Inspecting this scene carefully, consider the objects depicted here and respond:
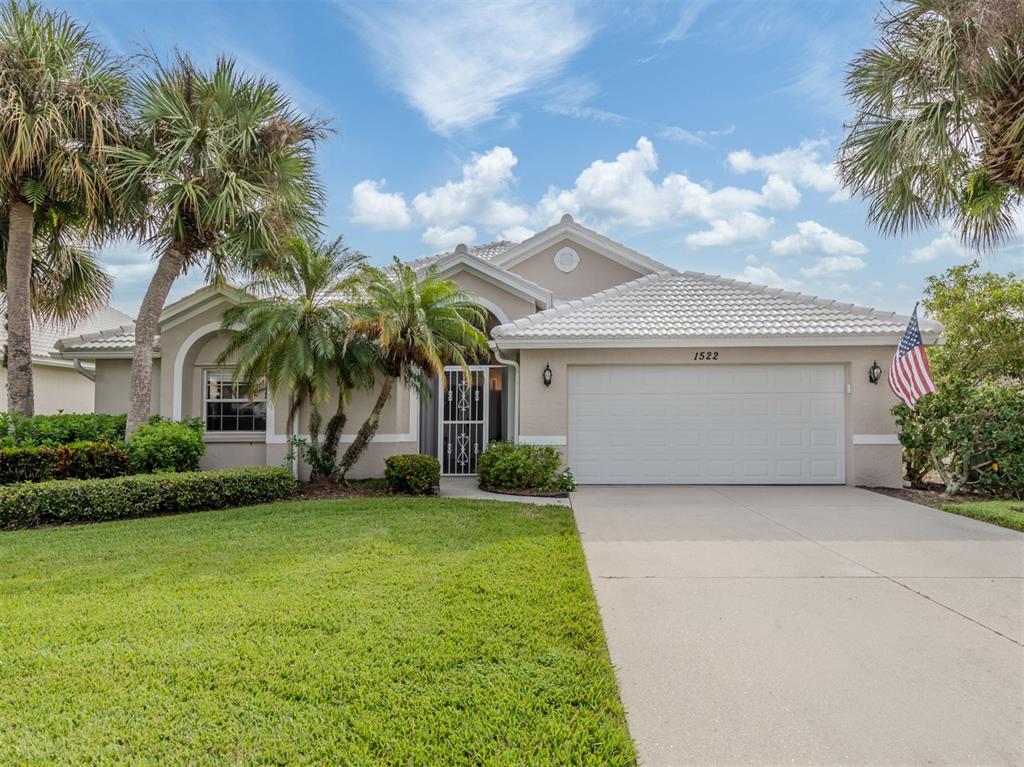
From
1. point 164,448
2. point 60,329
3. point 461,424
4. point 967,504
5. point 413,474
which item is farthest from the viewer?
point 60,329

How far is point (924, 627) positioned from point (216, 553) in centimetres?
725

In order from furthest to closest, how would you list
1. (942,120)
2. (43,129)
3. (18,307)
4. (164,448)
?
(18,307)
(164,448)
(43,129)
(942,120)

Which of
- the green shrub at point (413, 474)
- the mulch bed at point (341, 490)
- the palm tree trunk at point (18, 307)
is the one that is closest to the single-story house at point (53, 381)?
the palm tree trunk at point (18, 307)

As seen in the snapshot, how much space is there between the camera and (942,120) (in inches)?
337

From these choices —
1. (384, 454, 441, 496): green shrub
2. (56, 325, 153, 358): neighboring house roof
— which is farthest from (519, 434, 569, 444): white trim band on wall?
(56, 325, 153, 358): neighboring house roof

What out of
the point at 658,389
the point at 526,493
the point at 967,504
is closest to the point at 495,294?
the point at 658,389

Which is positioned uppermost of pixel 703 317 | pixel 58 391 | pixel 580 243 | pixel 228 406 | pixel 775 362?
pixel 580 243

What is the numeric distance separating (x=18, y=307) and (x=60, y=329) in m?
11.2

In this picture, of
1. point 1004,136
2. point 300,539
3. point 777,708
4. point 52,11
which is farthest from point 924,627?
point 52,11

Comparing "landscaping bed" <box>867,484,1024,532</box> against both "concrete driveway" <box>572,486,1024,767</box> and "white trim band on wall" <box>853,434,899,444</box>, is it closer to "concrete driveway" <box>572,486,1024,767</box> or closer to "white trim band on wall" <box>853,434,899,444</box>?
"concrete driveway" <box>572,486,1024,767</box>

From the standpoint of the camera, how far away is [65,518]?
8.65 meters

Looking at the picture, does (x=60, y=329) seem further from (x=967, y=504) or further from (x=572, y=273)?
(x=967, y=504)

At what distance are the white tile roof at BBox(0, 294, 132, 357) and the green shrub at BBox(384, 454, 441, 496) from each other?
9267 millimetres

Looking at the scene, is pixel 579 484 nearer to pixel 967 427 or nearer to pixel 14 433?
pixel 967 427
